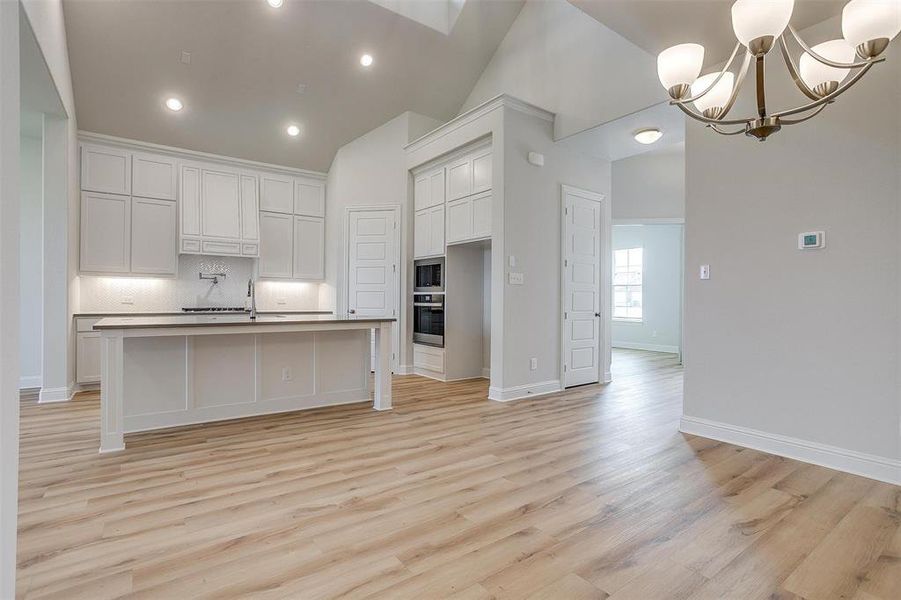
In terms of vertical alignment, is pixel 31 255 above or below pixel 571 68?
below

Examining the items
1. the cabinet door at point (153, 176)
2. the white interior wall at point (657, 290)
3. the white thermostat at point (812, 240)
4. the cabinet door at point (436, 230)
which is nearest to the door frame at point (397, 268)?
the cabinet door at point (436, 230)

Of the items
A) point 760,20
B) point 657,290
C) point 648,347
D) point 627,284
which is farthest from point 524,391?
point 627,284

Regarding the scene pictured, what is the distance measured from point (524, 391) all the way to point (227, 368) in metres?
2.86

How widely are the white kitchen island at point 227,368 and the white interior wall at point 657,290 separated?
7141 millimetres

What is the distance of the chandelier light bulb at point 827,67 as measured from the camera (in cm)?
228

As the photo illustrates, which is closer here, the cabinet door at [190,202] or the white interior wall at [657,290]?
the cabinet door at [190,202]

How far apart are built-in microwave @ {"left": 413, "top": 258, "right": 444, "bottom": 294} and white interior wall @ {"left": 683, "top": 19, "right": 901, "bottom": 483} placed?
3.03 meters

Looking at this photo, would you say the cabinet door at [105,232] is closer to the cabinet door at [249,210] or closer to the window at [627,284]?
the cabinet door at [249,210]

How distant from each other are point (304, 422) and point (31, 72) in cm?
344

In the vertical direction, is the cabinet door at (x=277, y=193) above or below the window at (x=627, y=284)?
above

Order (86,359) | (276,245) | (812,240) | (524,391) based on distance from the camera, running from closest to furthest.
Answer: (812,240)
(524,391)
(86,359)
(276,245)

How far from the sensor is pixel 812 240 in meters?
2.99

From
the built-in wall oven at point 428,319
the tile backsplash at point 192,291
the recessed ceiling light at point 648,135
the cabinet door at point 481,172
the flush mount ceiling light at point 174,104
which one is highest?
the flush mount ceiling light at point 174,104

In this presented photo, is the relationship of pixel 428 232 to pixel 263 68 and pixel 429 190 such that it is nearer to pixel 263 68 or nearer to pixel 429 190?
pixel 429 190
